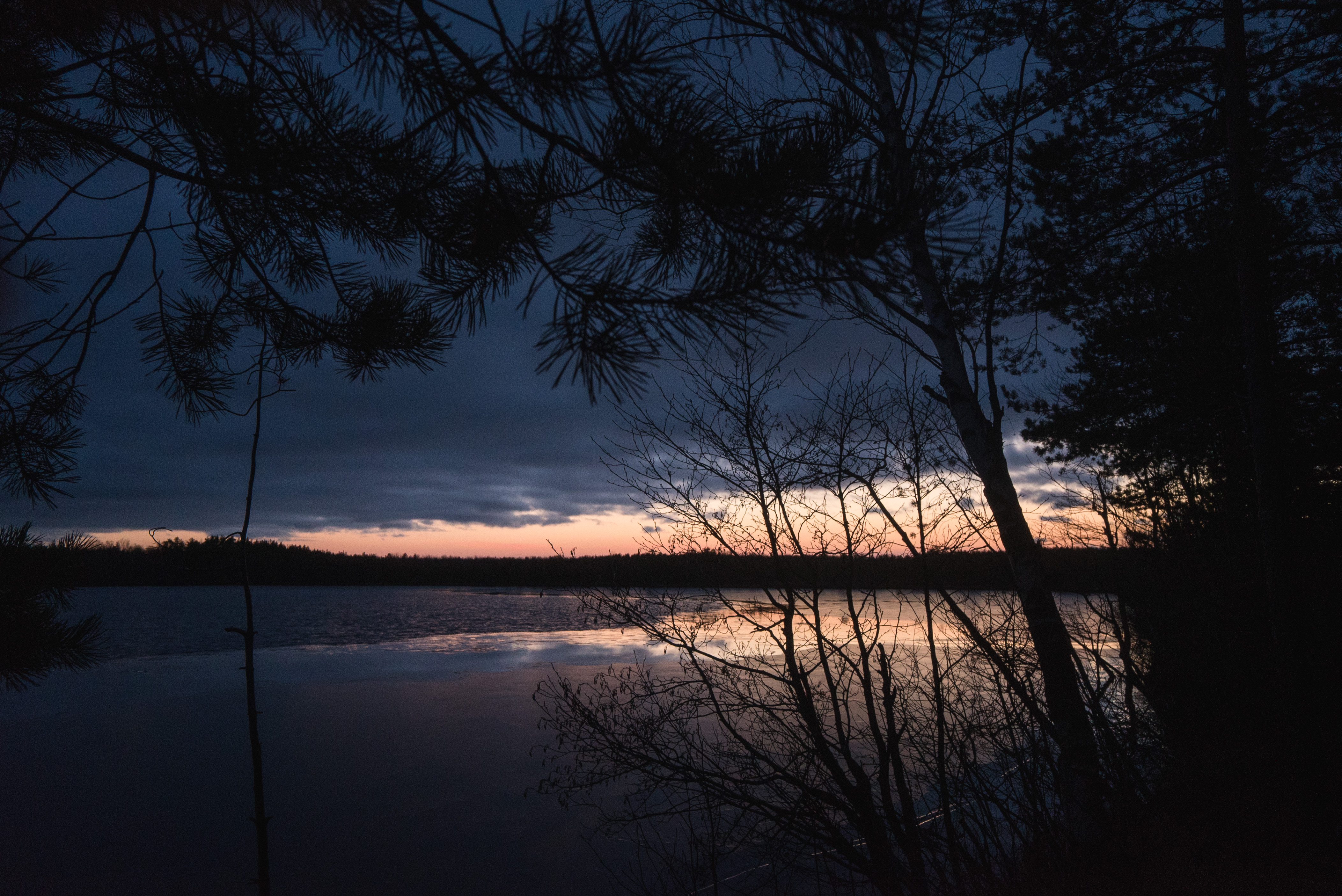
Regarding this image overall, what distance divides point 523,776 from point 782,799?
3897 mm

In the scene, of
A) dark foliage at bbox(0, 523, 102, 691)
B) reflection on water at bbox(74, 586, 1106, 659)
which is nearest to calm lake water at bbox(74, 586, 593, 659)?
reflection on water at bbox(74, 586, 1106, 659)

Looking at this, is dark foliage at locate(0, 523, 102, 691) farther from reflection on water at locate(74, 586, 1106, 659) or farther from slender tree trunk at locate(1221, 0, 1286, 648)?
slender tree trunk at locate(1221, 0, 1286, 648)

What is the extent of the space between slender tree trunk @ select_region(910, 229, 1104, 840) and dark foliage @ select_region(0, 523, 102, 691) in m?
3.74

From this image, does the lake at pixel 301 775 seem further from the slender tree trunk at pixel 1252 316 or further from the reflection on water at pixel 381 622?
the slender tree trunk at pixel 1252 316

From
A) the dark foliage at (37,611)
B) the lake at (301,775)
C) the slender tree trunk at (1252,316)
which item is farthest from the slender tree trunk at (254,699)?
the slender tree trunk at (1252,316)

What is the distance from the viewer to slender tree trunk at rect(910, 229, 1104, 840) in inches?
138

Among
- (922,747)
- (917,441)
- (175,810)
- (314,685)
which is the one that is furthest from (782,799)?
(314,685)

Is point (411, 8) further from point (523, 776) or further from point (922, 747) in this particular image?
point (523, 776)

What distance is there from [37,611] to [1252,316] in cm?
570

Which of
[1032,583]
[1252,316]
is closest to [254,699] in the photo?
[1032,583]

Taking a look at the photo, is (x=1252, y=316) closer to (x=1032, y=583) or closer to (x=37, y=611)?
(x=1032, y=583)

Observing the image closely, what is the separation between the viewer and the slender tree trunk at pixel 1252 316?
373 cm

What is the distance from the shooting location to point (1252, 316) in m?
3.80

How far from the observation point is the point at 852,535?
4.41 m
